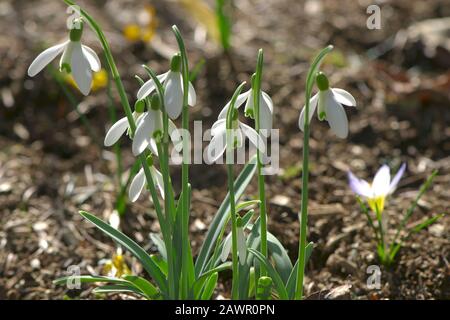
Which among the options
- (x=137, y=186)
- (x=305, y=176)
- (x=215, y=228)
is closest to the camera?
(x=305, y=176)

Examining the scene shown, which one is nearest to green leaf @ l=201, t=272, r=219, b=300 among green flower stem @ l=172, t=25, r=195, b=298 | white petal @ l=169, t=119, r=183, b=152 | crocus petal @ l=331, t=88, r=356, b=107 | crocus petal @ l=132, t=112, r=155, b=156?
green flower stem @ l=172, t=25, r=195, b=298

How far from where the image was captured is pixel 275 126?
3.62m

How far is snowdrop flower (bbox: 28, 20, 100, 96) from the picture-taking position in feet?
6.41

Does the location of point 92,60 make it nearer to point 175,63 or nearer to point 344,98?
point 175,63


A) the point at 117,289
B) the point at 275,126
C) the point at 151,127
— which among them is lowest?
the point at 117,289

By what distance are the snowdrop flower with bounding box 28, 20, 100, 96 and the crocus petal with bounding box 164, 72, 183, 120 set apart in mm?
195

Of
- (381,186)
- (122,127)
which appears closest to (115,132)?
(122,127)

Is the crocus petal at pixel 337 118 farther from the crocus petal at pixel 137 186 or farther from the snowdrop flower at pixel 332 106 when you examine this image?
the crocus petal at pixel 137 186

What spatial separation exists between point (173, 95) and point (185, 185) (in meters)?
0.29

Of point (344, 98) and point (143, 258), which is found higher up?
point (344, 98)

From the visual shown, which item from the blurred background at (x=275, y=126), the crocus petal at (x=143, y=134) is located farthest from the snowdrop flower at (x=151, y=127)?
the blurred background at (x=275, y=126)

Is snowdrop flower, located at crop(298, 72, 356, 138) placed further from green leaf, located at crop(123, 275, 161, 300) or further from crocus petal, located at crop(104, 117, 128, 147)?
green leaf, located at crop(123, 275, 161, 300)

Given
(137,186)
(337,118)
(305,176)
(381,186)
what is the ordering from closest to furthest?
1. (337,118)
2. (305,176)
3. (137,186)
4. (381,186)

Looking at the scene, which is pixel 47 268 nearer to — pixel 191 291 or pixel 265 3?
pixel 191 291
